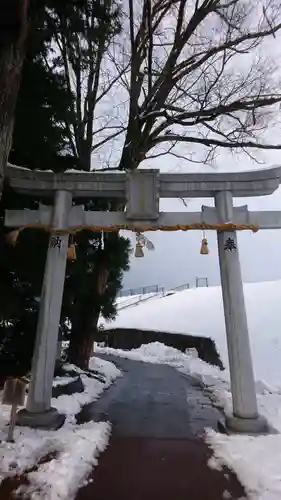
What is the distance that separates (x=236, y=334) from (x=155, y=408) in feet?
8.29

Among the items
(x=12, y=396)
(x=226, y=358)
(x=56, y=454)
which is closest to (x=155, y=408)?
(x=56, y=454)

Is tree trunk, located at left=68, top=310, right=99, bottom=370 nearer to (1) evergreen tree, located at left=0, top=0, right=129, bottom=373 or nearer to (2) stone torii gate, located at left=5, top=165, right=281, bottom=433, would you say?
(1) evergreen tree, located at left=0, top=0, right=129, bottom=373

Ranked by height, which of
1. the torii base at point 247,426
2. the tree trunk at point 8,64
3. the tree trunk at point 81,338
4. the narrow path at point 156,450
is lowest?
the narrow path at point 156,450

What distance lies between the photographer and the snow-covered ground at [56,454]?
3.85 m

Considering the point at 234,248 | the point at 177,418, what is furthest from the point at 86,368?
the point at 234,248

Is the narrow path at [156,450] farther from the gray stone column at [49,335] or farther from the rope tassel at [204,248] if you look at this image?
the rope tassel at [204,248]

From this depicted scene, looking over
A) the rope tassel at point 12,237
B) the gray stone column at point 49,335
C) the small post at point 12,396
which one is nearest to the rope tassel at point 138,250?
the gray stone column at point 49,335

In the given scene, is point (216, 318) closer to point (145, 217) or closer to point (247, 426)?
point (247, 426)

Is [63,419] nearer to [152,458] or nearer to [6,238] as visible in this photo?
[152,458]

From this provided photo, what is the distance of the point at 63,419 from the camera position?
231 inches

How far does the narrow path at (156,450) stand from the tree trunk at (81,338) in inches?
42.0

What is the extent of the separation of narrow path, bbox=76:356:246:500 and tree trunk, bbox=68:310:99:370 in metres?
1.07

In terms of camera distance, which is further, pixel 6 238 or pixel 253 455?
pixel 6 238

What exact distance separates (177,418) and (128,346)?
12282mm
